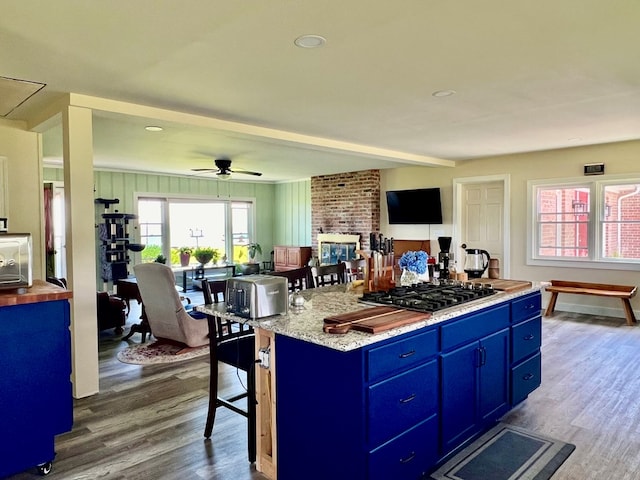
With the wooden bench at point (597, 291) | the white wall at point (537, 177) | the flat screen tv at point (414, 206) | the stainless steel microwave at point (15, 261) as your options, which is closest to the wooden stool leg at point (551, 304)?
the wooden bench at point (597, 291)

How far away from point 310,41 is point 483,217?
19.0 feet

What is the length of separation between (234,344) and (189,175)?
7.17 m

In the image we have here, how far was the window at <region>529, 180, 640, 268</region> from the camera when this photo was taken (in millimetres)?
6035

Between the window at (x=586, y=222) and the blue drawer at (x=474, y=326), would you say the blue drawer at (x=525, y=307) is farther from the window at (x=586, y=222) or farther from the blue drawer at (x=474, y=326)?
the window at (x=586, y=222)

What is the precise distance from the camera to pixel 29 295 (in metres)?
2.34

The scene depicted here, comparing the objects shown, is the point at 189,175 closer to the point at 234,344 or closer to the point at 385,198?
the point at 385,198

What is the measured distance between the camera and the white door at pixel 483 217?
286 inches

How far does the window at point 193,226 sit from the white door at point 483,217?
17.6 feet

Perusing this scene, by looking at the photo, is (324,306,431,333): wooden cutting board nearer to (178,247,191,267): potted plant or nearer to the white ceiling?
the white ceiling

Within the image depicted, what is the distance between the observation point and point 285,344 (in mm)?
2170

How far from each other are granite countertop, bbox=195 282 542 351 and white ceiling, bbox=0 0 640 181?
1.51m

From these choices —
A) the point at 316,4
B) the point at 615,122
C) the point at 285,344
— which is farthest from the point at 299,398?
the point at 615,122

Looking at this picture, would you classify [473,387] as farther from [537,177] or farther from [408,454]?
[537,177]

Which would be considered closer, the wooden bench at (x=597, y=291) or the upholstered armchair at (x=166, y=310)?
the upholstered armchair at (x=166, y=310)
